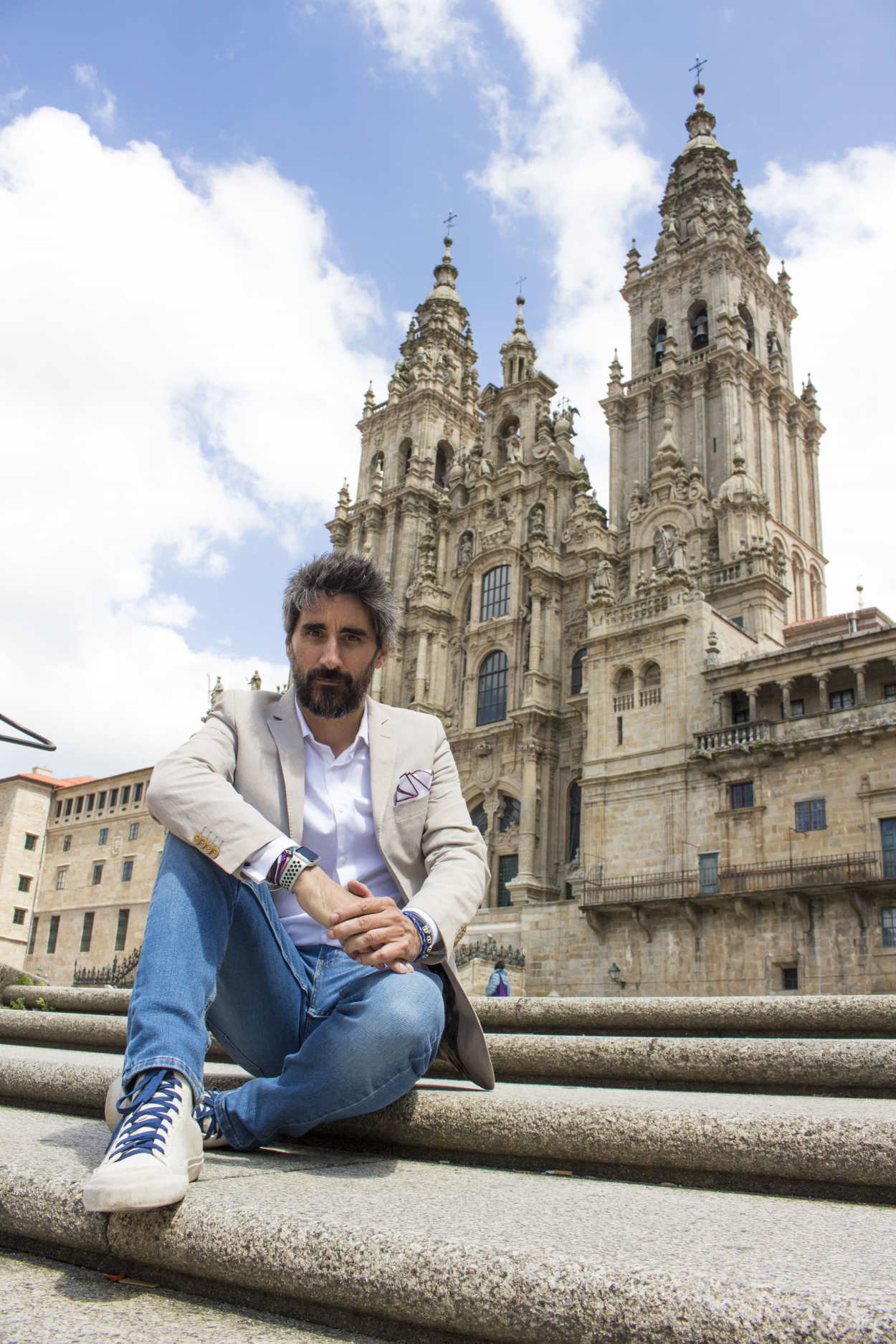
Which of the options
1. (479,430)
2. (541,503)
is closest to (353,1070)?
(541,503)

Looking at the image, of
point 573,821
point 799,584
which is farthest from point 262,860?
point 799,584

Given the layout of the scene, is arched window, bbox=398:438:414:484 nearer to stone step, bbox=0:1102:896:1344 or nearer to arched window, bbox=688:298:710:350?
arched window, bbox=688:298:710:350

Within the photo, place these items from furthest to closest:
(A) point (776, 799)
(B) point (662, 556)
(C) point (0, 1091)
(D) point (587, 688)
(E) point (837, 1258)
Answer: (B) point (662, 556) < (D) point (587, 688) < (A) point (776, 799) < (C) point (0, 1091) < (E) point (837, 1258)

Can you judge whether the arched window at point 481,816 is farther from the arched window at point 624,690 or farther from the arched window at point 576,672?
the arched window at point 624,690

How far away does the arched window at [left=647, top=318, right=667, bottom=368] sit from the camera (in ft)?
127

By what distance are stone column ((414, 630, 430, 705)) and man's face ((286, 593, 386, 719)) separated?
3420 centimetres

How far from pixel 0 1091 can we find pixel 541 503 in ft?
118

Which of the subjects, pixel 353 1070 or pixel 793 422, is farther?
pixel 793 422

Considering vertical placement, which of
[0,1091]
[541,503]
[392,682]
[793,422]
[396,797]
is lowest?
[0,1091]

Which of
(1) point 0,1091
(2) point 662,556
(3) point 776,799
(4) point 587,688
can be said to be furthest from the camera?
(2) point 662,556

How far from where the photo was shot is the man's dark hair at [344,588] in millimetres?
3891

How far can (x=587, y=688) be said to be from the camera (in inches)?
1160

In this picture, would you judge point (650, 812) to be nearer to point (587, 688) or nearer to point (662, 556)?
point (587, 688)

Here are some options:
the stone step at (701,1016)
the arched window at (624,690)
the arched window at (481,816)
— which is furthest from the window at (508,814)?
the stone step at (701,1016)
